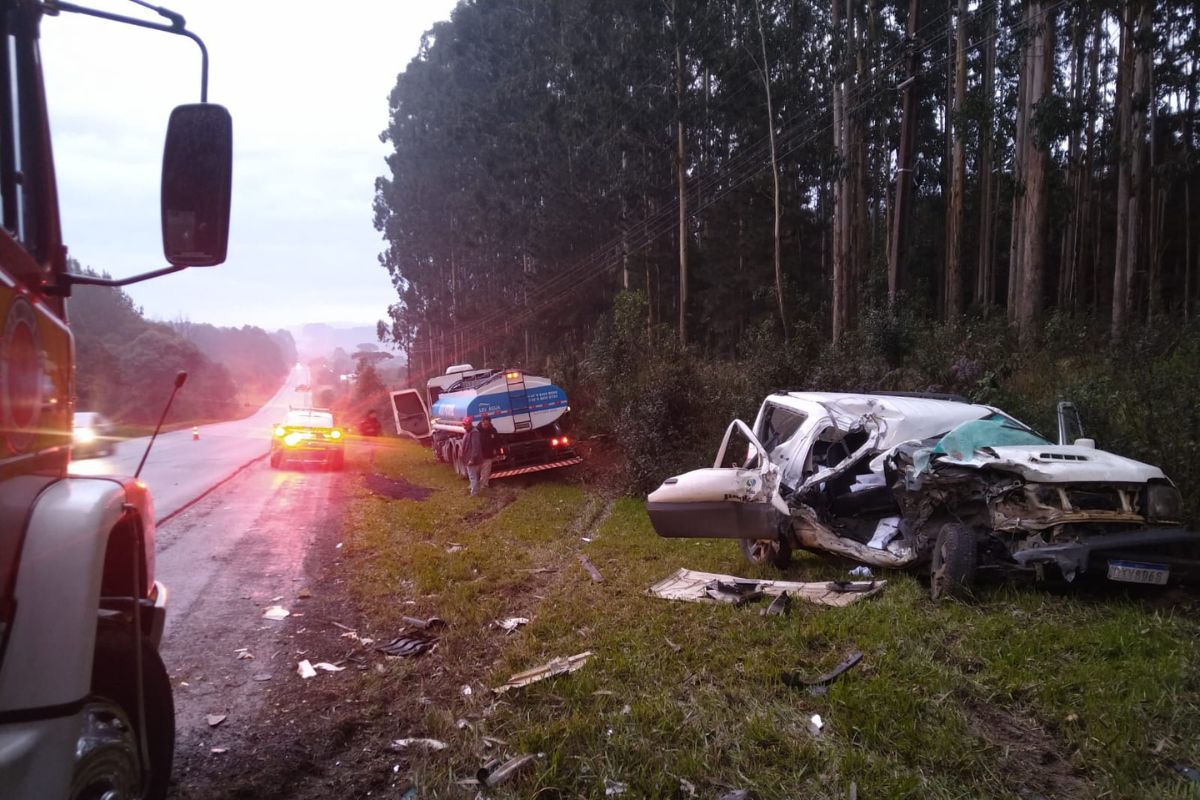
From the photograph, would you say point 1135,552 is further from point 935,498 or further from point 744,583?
point 744,583

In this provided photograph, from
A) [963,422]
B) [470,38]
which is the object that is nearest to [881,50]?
[963,422]

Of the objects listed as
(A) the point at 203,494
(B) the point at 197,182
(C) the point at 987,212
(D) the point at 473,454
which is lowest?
(A) the point at 203,494

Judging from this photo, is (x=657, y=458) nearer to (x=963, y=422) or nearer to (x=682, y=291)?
(x=963, y=422)

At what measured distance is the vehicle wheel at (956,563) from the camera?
552 centimetres

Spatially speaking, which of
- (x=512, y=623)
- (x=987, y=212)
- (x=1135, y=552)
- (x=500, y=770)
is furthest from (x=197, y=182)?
(x=987, y=212)

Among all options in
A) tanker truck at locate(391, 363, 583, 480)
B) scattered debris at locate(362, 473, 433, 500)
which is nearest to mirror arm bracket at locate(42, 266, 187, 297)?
scattered debris at locate(362, 473, 433, 500)

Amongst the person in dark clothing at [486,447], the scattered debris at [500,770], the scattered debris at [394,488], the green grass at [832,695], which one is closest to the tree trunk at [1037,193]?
the person in dark clothing at [486,447]

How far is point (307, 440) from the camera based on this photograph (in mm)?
18609

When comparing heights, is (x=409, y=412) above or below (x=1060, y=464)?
below

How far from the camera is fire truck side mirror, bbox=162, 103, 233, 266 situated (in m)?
2.64

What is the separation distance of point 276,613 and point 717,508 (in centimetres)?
388

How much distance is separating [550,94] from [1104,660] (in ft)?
111

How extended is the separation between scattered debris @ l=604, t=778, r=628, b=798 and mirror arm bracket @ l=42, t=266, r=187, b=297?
2726mm

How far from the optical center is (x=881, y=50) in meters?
20.4
